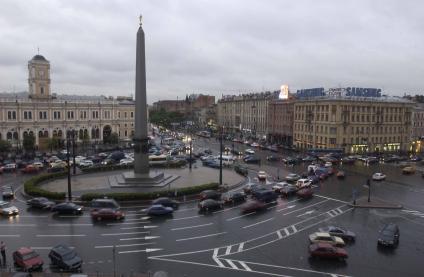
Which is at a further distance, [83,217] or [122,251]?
[83,217]

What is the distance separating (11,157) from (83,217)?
44.2 meters

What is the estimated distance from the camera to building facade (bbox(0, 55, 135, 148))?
8006cm

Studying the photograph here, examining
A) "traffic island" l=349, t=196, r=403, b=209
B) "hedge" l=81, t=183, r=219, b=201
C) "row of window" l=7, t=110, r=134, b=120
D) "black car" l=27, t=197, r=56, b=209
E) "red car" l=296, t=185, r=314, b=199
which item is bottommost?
"traffic island" l=349, t=196, r=403, b=209

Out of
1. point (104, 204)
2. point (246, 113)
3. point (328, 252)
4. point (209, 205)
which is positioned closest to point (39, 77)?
point (246, 113)

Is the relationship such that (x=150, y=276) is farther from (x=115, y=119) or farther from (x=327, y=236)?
(x=115, y=119)

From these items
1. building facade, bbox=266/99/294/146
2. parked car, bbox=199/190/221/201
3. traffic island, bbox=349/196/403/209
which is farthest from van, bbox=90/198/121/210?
building facade, bbox=266/99/294/146

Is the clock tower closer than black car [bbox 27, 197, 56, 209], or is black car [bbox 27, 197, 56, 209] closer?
black car [bbox 27, 197, 56, 209]

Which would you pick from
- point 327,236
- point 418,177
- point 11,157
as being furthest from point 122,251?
point 11,157

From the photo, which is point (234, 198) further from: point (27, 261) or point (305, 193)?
point (27, 261)

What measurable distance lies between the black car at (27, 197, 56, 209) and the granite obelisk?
11.8 metres

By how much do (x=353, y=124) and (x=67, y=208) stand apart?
62.7 m

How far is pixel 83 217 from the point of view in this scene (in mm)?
31922

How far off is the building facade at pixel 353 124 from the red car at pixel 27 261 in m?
67.0

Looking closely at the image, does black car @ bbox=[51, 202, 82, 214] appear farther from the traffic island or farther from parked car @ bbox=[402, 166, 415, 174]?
parked car @ bbox=[402, 166, 415, 174]
